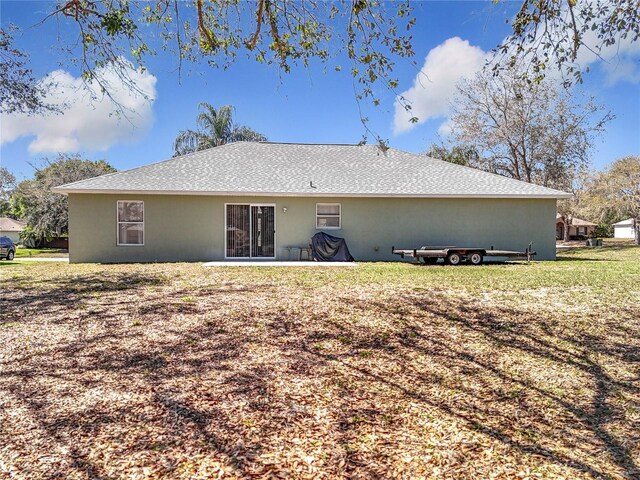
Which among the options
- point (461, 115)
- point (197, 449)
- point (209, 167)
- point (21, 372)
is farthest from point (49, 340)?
point (461, 115)

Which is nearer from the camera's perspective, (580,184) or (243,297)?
(243,297)

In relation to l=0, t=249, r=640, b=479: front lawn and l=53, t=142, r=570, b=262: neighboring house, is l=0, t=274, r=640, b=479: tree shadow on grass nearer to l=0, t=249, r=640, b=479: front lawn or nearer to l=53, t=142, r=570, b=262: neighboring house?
l=0, t=249, r=640, b=479: front lawn

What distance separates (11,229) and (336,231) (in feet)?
158

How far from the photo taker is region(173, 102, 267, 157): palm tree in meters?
29.4

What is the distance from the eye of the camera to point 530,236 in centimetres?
1523

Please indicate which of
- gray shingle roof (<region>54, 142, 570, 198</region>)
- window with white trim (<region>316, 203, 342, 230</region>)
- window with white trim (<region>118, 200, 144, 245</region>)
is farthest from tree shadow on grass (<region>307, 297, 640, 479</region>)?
window with white trim (<region>118, 200, 144, 245</region>)

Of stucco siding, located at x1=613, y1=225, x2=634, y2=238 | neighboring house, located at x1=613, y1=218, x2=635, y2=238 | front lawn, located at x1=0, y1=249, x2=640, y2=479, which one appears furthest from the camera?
stucco siding, located at x1=613, y1=225, x2=634, y2=238

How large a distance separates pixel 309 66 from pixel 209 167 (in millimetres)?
9472

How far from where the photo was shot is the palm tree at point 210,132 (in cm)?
2941

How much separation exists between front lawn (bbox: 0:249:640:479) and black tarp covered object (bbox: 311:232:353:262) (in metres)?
6.60

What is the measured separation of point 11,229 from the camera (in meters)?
46.4

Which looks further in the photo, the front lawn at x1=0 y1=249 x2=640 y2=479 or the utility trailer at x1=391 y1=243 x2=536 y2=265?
the utility trailer at x1=391 y1=243 x2=536 y2=265

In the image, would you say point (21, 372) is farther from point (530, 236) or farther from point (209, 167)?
point (530, 236)

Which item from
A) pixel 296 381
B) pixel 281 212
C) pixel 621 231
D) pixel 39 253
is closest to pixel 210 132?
pixel 39 253
